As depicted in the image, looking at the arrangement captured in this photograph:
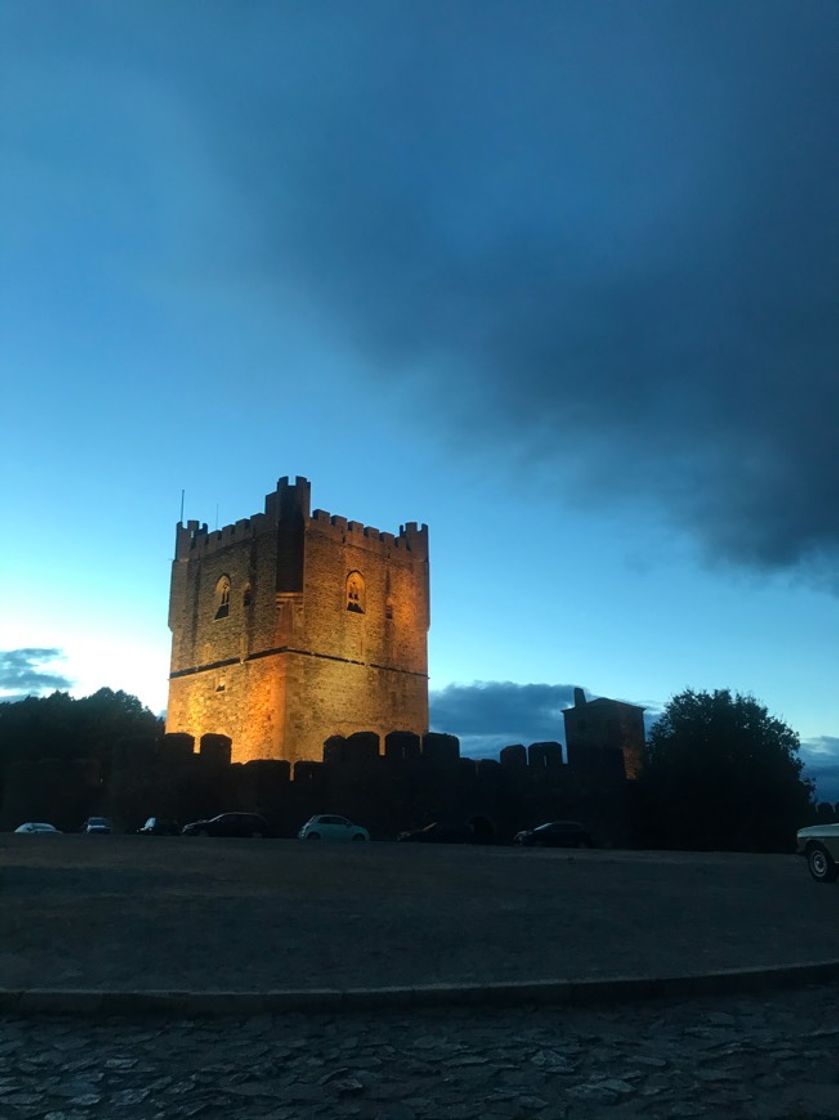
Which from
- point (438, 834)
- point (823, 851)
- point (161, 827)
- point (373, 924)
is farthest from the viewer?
point (161, 827)

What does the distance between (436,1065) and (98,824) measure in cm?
3115

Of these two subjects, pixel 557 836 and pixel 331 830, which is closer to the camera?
pixel 331 830

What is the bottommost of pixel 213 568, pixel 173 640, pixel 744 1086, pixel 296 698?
pixel 744 1086

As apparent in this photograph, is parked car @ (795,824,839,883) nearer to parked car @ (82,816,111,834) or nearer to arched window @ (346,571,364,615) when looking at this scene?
parked car @ (82,816,111,834)

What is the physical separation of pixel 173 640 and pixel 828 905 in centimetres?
4599

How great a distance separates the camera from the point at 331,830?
2786 cm

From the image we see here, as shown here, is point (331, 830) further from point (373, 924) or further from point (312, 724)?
point (373, 924)

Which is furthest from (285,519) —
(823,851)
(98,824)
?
(823,851)

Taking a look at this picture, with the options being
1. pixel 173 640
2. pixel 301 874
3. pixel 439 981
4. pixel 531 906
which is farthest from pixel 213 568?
pixel 439 981

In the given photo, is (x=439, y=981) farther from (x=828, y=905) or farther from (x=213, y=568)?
(x=213, y=568)

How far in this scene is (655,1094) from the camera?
4023 millimetres

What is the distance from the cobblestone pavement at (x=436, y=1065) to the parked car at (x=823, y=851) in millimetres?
9373

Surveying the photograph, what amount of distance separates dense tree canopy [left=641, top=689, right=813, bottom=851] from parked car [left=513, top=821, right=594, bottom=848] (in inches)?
238

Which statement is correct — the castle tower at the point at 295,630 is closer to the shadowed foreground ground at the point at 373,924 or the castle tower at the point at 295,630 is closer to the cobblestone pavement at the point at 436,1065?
the shadowed foreground ground at the point at 373,924
